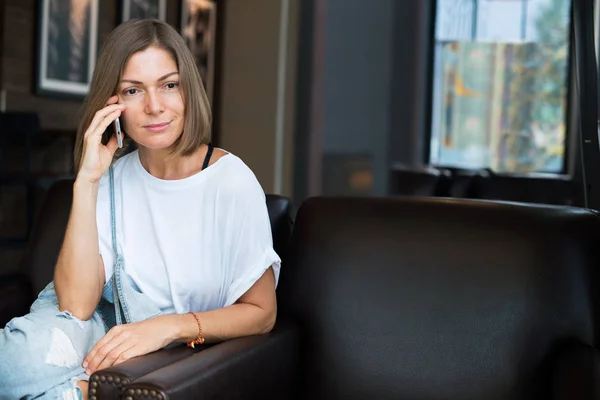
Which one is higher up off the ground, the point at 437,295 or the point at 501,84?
the point at 501,84

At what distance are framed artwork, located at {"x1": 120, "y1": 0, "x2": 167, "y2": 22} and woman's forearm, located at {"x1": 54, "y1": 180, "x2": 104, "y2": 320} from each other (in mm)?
3728

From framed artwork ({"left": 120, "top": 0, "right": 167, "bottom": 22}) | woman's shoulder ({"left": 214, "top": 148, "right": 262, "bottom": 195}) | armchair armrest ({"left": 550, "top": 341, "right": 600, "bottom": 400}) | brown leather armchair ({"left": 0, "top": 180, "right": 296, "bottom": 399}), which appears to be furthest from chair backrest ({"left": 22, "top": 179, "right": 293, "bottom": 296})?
framed artwork ({"left": 120, "top": 0, "right": 167, "bottom": 22})

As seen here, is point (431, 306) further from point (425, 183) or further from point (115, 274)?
point (425, 183)

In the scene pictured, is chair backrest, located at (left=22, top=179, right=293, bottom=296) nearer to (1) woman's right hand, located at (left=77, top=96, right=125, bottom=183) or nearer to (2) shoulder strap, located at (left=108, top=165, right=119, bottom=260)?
(2) shoulder strap, located at (left=108, top=165, right=119, bottom=260)

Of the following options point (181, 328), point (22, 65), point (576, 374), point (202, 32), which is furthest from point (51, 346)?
point (202, 32)

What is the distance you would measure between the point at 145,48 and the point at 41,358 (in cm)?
66

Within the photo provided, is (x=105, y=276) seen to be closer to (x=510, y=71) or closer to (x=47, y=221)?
(x=47, y=221)

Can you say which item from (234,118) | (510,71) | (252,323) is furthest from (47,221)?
(510,71)

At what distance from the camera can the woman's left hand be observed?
58.2 inches

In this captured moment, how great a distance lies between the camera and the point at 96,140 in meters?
1.73

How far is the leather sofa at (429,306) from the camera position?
167 cm

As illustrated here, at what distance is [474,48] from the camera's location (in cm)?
764

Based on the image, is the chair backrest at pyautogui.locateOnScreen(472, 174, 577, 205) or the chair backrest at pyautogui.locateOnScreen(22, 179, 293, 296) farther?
the chair backrest at pyautogui.locateOnScreen(472, 174, 577, 205)

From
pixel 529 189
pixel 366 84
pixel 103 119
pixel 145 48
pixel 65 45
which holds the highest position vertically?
pixel 366 84
